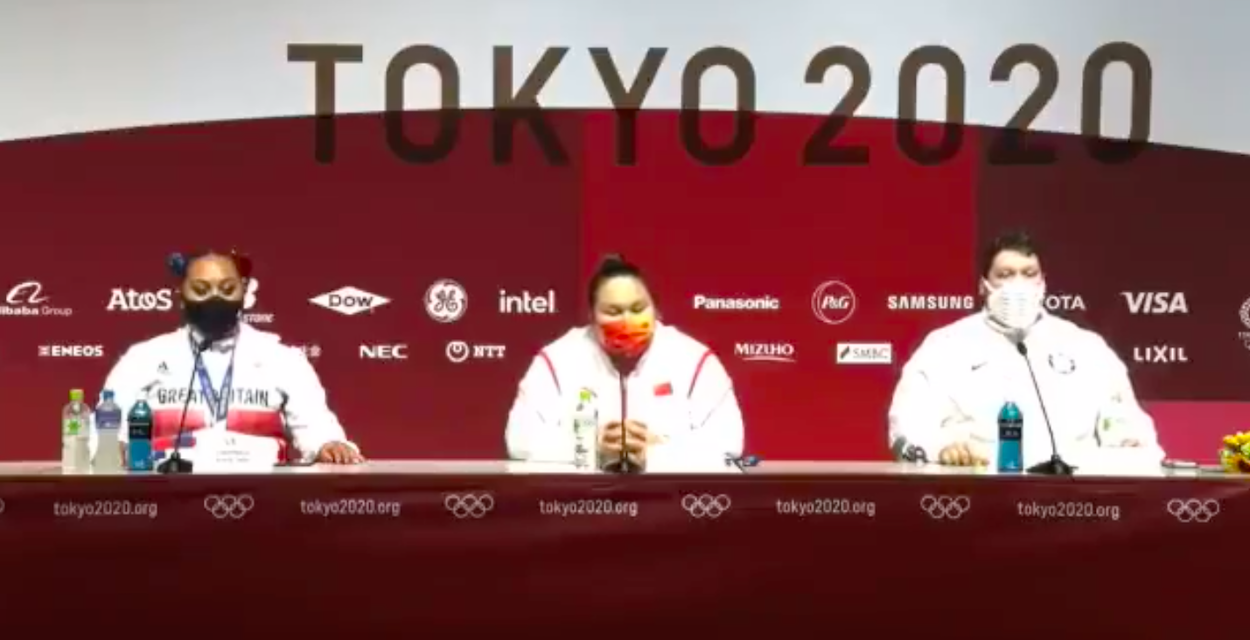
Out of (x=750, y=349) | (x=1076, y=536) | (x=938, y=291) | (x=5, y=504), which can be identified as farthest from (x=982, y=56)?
(x=5, y=504)

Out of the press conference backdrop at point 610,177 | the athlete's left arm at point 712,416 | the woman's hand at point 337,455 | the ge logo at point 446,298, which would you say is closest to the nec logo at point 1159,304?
the press conference backdrop at point 610,177

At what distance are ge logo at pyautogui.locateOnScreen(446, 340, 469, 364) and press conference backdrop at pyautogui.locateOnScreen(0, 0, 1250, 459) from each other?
0.02m

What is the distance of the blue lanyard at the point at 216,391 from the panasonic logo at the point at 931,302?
2.24 meters

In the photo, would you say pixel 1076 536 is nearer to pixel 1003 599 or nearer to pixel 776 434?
pixel 1003 599

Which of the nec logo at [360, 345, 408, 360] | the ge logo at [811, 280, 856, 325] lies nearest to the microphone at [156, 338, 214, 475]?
the nec logo at [360, 345, 408, 360]

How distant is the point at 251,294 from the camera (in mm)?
4426

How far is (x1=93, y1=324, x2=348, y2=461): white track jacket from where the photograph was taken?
412cm

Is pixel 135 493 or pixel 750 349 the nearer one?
pixel 135 493

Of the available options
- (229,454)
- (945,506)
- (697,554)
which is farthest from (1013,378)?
(229,454)

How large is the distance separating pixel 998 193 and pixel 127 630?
310cm

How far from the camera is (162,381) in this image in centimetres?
425

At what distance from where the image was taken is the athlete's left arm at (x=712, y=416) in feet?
13.7

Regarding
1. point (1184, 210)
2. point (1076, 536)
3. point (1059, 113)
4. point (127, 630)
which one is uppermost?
point (1059, 113)

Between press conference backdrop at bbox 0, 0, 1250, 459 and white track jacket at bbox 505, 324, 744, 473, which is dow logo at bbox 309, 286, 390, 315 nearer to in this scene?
press conference backdrop at bbox 0, 0, 1250, 459
